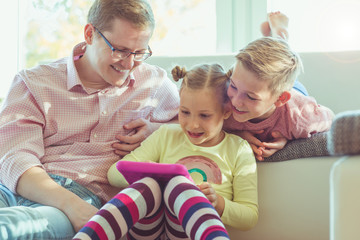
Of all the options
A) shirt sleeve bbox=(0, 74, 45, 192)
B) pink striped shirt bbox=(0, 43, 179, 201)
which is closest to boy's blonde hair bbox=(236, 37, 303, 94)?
pink striped shirt bbox=(0, 43, 179, 201)

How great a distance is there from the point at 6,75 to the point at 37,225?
87.4 inches

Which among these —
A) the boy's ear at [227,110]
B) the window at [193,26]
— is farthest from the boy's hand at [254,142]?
the window at [193,26]

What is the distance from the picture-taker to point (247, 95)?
1367mm

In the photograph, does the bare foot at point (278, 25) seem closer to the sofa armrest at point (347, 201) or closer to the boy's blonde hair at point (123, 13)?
the boy's blonde hair at point (123, 13)

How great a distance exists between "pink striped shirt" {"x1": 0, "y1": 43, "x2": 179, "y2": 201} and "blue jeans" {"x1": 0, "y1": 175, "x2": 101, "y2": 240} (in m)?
0.04

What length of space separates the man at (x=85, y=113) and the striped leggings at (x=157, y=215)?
0.23 meters

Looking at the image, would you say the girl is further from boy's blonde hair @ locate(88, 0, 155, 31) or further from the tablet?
boy's blonde hair @ locate(88, 0, 155, 31)

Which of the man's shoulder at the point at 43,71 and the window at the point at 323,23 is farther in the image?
the window at the point at 323,23

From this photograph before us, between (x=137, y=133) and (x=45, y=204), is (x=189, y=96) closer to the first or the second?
(x=137, y=133)

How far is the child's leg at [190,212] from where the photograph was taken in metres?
1.04

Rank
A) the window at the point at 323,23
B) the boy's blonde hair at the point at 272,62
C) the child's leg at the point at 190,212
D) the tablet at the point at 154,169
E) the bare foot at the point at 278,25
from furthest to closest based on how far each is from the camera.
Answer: the window at the point at 323,23 < the bare foot at the point at 278,25 < the boy's blonde hair at the point at 272,62 < the tablet at the point at 154,169 < the child's leg at the point at 190,212

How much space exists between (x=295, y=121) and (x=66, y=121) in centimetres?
73

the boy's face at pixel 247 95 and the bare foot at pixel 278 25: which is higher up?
the bare foot at pixel 278 25

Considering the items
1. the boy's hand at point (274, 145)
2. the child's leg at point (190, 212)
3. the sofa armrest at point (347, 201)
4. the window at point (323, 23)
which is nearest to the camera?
the sofa armrest at point (347, 201)
